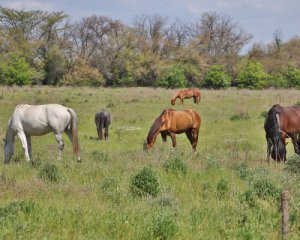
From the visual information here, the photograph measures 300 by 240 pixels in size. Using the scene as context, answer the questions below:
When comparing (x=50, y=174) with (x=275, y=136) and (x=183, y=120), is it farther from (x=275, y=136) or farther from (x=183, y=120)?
(x=183, y=120)

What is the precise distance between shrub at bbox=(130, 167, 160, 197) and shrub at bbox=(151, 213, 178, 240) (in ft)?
6.20

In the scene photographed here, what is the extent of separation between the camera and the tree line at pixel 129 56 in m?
64.0

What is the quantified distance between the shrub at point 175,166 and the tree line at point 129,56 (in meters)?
50.3

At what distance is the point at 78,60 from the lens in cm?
6981

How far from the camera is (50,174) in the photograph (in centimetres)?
929

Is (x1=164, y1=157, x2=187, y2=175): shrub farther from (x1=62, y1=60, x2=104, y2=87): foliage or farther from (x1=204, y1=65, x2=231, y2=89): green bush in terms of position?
(x1=62, y1=60, x2=104, y2=87): foliage

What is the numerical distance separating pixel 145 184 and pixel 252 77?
5746 cm

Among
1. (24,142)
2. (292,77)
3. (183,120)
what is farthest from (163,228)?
(292,77)

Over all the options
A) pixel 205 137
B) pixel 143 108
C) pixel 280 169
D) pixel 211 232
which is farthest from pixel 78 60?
pixel 211 232

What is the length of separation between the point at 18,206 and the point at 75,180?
2597 millimetres

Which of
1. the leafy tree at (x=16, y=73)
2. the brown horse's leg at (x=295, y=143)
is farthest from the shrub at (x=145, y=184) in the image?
the leafy tree at (x=16, y=73)

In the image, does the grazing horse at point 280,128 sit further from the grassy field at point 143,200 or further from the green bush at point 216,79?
the green bush at point 216,79

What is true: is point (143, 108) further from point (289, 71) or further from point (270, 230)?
point (289, 71)

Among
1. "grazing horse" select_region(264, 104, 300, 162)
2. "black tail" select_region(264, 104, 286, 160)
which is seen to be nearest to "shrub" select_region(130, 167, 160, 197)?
"grazing horse" select_region(264, 104, 300, 162)
